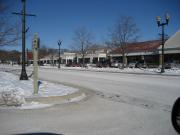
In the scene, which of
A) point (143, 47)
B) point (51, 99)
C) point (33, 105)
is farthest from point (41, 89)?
point (143, 47)

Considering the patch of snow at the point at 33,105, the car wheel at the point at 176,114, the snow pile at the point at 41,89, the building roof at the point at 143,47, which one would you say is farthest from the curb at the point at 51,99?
the building roof at the point at 143,47

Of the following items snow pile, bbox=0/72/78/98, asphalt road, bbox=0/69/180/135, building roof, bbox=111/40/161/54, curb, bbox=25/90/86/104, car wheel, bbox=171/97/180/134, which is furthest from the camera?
building roof, bbox=111/40/161/54

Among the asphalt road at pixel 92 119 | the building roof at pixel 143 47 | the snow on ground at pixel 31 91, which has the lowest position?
the asphalt road at pixel 92 119

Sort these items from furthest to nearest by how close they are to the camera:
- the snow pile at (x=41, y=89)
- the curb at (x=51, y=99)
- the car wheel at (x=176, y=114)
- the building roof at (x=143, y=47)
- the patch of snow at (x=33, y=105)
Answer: the building roof at (x=143, y=47), the snow pile at (x=41, y=89), the curb at (x=51, y=99), the patch of snow at (x=33, y=105), the car wheel at (x=176, y=114)

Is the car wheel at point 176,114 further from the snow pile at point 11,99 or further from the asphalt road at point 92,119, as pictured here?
the snow pile at point 11,99

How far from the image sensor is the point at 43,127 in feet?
21.2

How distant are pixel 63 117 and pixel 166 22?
2761cm

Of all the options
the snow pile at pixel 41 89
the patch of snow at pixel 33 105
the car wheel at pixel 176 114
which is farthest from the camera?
the snow pile at pixel 41 89

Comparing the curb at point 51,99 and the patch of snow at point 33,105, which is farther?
the curb at point 51,99


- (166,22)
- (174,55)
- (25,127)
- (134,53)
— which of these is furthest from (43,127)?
(134,53)

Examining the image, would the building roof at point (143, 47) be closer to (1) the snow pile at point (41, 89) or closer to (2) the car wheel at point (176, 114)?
(1) the snow pile at point (41, 89)

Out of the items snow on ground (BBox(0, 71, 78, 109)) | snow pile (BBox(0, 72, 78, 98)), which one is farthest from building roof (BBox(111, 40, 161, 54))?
snow on ground (BBox(0, 71, 78, 109))

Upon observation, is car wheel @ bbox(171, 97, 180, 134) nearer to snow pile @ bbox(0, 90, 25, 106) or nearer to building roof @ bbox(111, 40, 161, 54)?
snow pile @ bbox(0, 90, 25, 106)

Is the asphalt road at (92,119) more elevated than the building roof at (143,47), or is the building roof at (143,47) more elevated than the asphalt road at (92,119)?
the building roof at (143,47)
